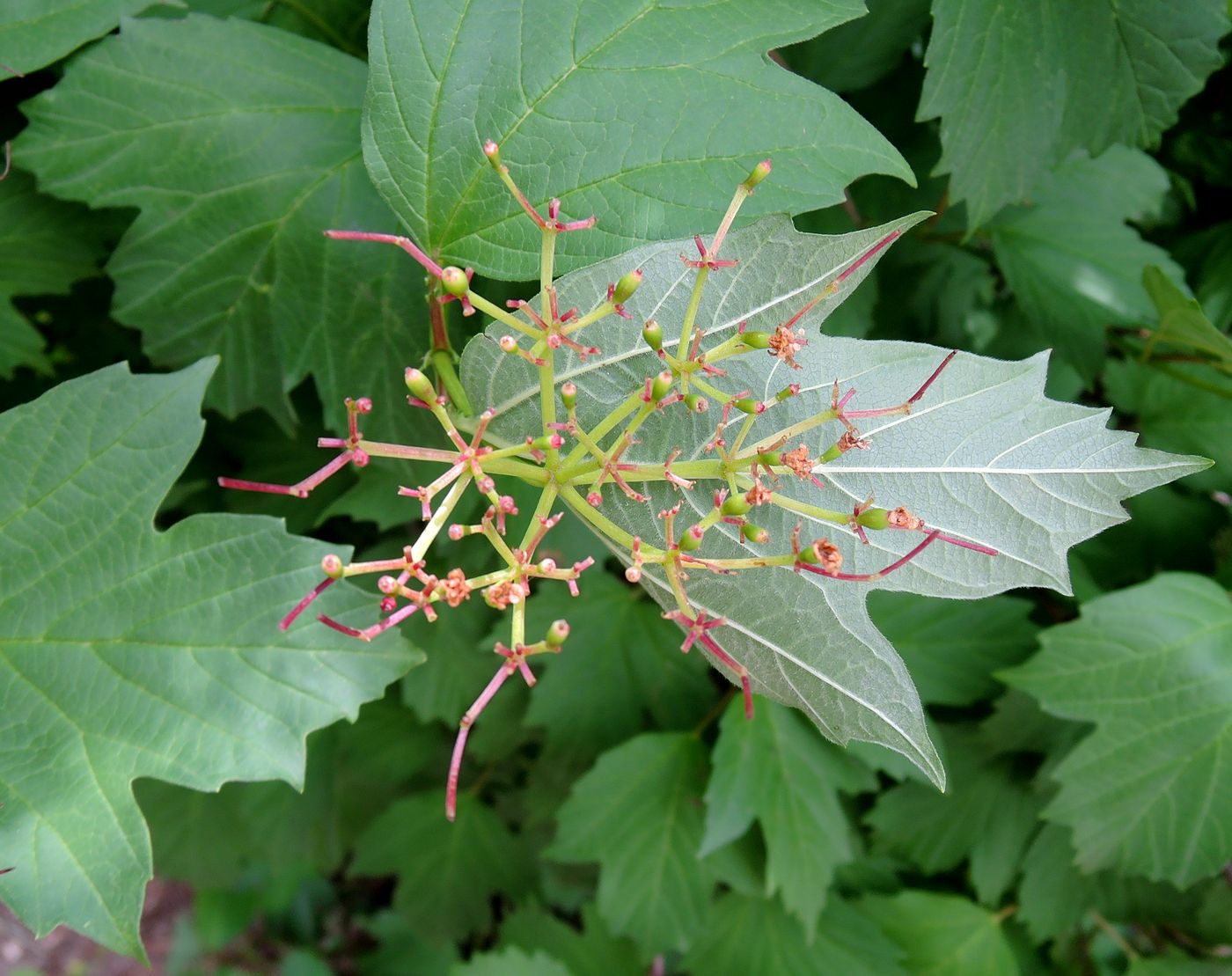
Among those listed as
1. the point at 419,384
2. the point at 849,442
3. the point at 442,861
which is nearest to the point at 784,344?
the point at 849,442

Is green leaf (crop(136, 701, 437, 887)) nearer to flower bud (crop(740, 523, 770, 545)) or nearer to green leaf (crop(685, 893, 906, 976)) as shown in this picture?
green leaf (crop(685, 893, 906, 976))

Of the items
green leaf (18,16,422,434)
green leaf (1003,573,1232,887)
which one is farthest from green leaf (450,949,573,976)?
green leaf (18,16,422,434)

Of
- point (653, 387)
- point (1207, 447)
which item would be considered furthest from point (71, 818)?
point (1207, 447)

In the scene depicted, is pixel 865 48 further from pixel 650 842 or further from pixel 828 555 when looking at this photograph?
pixel 650 842

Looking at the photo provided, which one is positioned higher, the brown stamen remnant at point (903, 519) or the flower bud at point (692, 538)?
the brown stamen remnant at point (903, 519)

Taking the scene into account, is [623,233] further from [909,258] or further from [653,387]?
[909,258]

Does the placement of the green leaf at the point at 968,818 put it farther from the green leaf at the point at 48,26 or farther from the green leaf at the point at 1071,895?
the green leaf at the point at 48,26

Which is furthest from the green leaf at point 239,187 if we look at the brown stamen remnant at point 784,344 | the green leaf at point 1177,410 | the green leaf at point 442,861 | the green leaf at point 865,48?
the green leaf at point 1177,410
